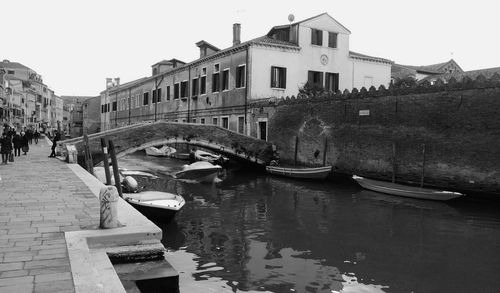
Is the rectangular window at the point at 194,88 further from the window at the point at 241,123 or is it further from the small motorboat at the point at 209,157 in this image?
the window at the point at 241,123

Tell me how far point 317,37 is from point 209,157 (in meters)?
8.36

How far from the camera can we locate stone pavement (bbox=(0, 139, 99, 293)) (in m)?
3.37

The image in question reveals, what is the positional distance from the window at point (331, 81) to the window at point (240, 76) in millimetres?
4560

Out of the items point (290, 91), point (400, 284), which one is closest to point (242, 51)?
point (290, 91)

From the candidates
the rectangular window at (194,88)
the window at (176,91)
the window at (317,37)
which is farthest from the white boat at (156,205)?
the window at (176,91)

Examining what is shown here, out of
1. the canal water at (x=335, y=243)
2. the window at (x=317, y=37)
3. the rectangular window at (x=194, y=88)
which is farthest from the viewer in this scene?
the rectangular window at (x=194, y=88)

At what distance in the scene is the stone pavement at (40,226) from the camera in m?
3.37

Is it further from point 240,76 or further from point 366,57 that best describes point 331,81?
point 240,76

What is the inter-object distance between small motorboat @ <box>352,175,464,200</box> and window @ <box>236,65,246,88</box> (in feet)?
29.3

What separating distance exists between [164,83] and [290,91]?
12.5 m

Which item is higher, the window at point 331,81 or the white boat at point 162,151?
the window at point 331,81

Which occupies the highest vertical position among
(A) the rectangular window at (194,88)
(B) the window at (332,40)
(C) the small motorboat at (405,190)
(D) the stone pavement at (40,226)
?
(B) the window at (332,40)

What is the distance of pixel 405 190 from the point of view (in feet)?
41.8

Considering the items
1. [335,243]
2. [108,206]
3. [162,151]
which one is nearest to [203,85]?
[162,151]
